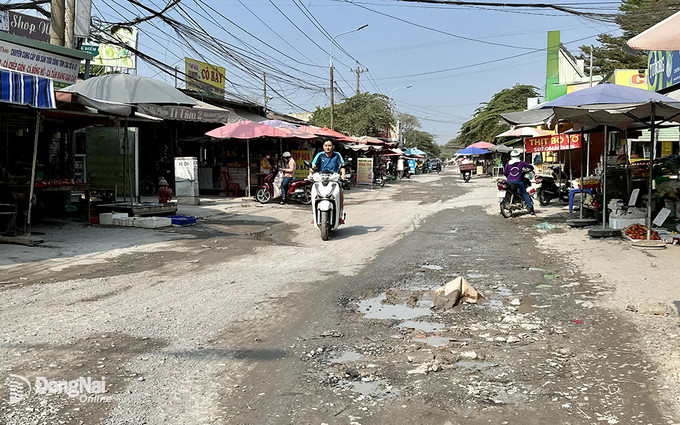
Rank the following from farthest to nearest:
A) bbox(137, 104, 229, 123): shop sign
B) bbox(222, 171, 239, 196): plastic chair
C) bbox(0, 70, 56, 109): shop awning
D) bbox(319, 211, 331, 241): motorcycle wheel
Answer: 1. bbox(222, 171, 239, 196): plastic chair
2. bbox(137, 104, 229, 123): shop sign
3. bbox(319, 211, 331, 241): motorcycle wheel
4. bbox(0, 70, 56, 109): shop awning

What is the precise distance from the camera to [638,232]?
29.6 ft

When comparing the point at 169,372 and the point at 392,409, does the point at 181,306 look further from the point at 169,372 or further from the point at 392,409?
the point at 392,409

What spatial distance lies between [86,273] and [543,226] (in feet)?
28.2

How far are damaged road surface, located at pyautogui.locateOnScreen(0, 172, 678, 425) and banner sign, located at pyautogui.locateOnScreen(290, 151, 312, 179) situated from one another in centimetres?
1487

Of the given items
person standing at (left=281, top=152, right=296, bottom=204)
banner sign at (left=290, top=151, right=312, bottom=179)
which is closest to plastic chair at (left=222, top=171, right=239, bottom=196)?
banner sign at (left=290, top=151, right=312, bottom=179)

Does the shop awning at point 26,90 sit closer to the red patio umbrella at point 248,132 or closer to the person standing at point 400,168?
the red patio umbrella at point 248,132

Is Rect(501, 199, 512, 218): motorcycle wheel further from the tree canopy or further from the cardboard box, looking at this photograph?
the tree canopy

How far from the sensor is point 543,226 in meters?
11.4

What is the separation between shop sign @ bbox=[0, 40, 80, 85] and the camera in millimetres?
9289

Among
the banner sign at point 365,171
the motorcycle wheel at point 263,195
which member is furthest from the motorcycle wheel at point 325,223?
the banner sign at point 365,171

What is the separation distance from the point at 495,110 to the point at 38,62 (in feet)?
135

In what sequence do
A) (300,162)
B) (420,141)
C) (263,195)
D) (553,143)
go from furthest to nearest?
(420,141) < (300,162) < (553,143) < (263,195)

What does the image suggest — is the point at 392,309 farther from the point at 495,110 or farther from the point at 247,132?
the point at 495,110

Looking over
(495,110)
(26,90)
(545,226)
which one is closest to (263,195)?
(545,226)
